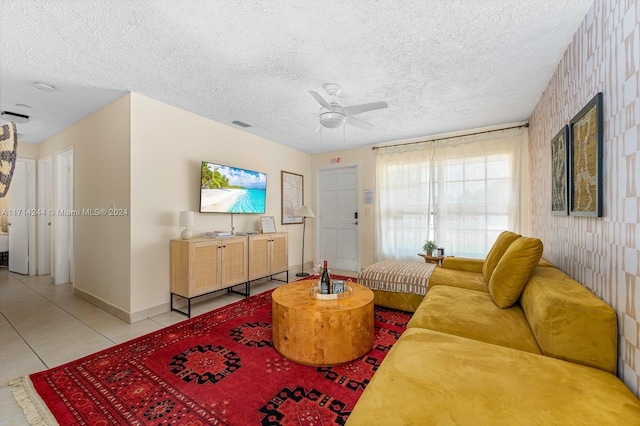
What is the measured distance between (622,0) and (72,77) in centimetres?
398

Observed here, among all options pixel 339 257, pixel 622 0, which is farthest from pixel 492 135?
pixel 339 257

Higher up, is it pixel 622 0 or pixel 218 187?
pixel 622 0

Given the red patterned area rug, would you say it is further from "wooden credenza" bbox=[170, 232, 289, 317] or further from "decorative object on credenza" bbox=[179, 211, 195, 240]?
"decorative object on credenza" bbox=[179, 211, 195, 240]

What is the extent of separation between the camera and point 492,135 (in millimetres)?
3982

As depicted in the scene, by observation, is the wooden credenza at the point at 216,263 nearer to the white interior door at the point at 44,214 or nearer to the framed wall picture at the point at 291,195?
the framed wall picture at the point at 291,195

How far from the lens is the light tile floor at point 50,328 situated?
6.63 feet

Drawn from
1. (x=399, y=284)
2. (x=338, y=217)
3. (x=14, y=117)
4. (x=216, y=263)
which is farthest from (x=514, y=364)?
(x=14, y=117)

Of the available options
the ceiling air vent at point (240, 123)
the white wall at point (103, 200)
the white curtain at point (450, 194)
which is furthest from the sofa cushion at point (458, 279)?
the white wall at point (103, 200)

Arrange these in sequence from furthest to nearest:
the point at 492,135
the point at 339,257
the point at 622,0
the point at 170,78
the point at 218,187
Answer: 1. the point at 339,257
2. the point at 492,135
3. the point at 218,187
4. the point at 170,78
5. the point at 622,0

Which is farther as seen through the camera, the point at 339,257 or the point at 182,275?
the point at 339,257

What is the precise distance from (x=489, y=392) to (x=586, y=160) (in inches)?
61.1

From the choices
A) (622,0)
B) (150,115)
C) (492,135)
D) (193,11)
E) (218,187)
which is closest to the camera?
(622,0)

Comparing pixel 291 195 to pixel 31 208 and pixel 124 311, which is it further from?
pixel 31 208

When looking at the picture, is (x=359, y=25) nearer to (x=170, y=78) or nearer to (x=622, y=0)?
(x=622, y=0)
